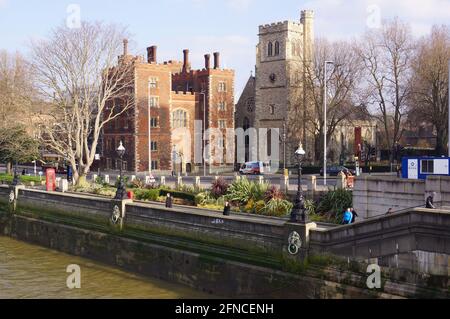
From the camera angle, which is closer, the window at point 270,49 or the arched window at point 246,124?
the window at point 270,49

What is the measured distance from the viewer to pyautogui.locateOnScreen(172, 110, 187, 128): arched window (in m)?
71.8

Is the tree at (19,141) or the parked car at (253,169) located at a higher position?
the tree at (19,141)

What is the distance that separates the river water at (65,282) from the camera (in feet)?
70.7

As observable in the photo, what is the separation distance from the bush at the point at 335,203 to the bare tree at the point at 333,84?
3118 centimetres

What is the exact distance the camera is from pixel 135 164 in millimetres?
65938

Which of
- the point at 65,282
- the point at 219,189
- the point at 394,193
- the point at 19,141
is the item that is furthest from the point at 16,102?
the point at 394,193

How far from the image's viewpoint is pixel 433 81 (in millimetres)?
49688

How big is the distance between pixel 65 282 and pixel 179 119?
49921 mm

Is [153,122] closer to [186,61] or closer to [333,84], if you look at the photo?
[186,61]

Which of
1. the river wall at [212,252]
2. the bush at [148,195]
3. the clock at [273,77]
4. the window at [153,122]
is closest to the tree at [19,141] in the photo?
the bush at [148,195]

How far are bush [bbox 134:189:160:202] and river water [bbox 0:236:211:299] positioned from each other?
24.7 ft

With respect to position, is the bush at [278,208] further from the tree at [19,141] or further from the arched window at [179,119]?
the arched window at [179,119]

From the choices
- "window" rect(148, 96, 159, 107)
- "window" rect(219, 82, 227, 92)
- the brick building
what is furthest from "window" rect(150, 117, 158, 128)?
"window" rect(219, 82, 227, 92)

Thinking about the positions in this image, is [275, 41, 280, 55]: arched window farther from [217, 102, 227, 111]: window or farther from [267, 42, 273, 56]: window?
[217, 102, 227, 111]: window
